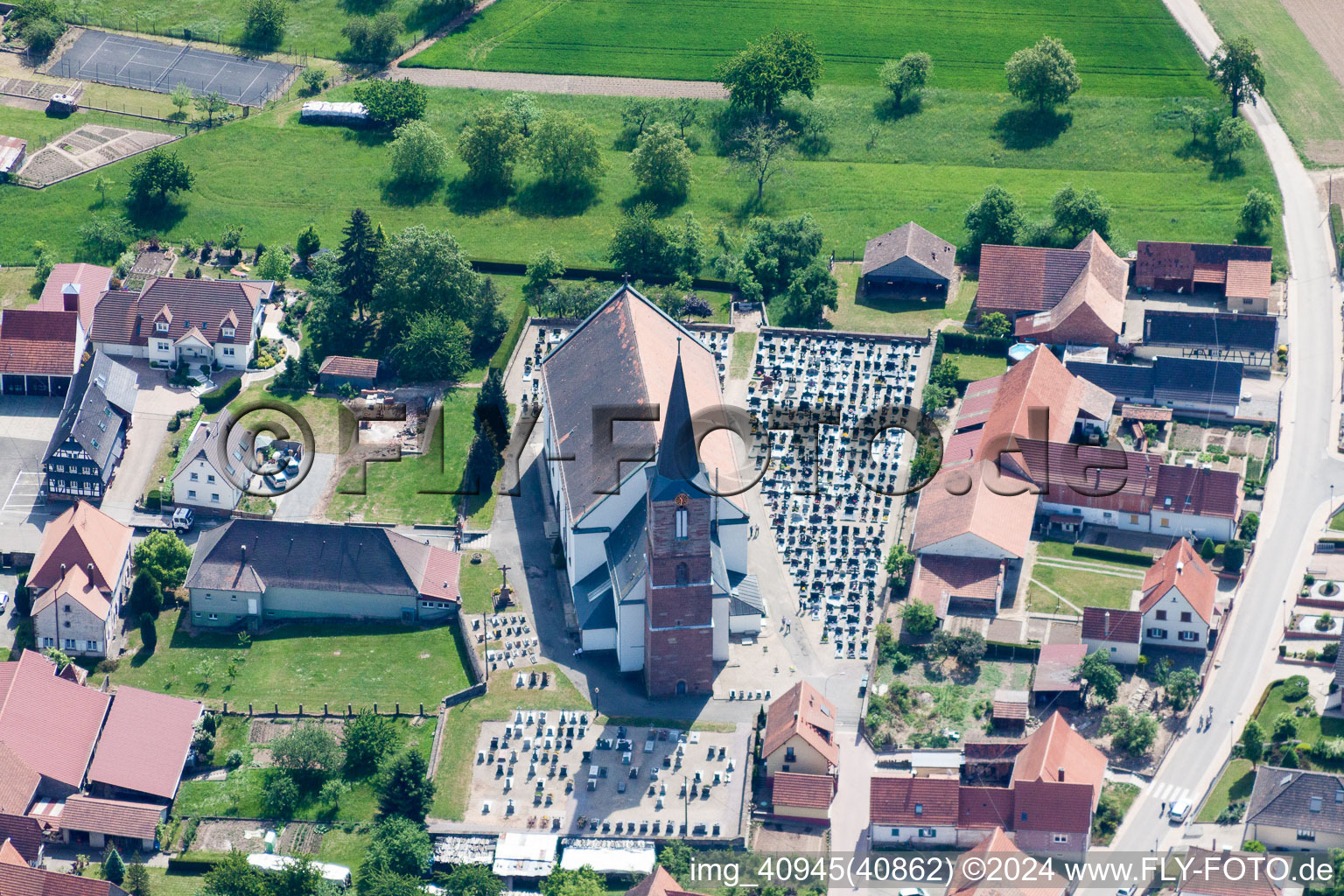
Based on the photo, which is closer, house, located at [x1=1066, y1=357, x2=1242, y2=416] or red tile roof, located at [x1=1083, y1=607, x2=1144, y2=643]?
red tile roof, located at [x1=1083, y1=607, x2=1144, y2=643]

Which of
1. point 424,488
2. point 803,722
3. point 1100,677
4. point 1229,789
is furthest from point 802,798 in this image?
point 424,488

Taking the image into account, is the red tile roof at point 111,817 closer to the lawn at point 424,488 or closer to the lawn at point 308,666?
the lawn at point 308,666

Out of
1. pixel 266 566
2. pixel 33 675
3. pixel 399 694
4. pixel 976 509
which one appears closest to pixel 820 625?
pixel 976 509

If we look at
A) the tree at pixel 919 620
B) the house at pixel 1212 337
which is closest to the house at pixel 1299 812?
the tree at pixel 919 620

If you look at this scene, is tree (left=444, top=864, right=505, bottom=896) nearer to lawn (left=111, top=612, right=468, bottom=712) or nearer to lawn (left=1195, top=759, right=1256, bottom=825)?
lawn (left=111, top=612, right=468, bottom=712)

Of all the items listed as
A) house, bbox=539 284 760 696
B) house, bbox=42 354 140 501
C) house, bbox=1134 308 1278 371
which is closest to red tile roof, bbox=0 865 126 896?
house, bbox=539 284 760 696

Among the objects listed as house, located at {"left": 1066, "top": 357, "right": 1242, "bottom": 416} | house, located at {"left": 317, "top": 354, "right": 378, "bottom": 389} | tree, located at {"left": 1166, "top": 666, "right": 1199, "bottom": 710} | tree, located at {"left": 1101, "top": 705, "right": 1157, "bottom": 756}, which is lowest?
tree, located at {"left": 1101, "top": 705, "right": 1157, "bottom": 756}

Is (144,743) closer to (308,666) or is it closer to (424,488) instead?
(308,666)
